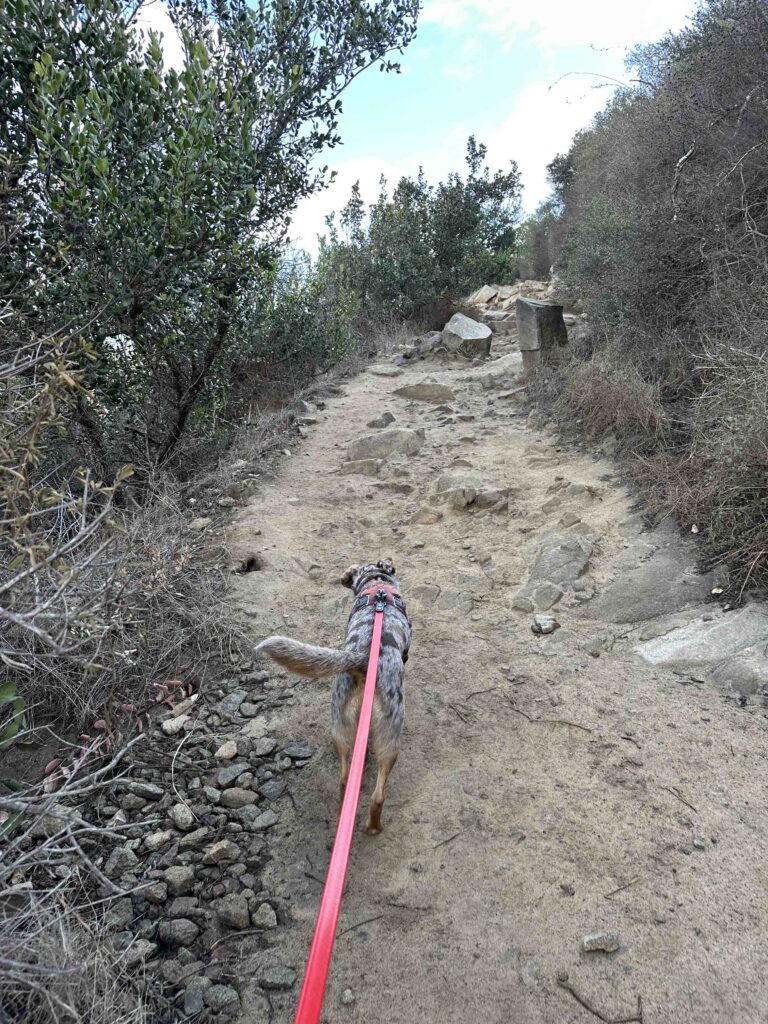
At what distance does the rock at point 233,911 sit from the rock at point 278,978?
0.62 ft

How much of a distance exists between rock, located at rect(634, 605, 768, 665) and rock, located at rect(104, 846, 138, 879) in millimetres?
2656

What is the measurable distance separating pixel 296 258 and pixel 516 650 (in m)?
7.39

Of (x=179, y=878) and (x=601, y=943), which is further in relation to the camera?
(x=179, y=878)

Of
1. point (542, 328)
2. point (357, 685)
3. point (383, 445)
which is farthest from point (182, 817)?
point (542, 328)

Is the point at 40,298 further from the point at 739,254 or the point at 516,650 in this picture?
the point at 739,254

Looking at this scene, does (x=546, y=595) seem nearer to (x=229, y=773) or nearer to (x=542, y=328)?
(x=229, y=773)

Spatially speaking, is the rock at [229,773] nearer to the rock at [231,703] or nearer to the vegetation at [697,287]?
the rock at [231,703]

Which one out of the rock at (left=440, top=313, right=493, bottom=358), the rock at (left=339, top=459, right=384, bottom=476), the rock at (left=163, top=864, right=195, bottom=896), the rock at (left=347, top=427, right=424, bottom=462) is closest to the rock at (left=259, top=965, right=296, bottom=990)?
the rock at (left=163, top=864, right=195, bottom=896)

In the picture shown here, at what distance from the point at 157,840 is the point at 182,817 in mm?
120

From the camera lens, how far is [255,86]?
16.1 ft

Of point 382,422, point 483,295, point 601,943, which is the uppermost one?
point 483,295

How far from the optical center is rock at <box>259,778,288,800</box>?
267cm

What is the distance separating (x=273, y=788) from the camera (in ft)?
8.87

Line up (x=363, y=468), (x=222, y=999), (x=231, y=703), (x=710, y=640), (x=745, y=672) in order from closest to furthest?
(x=222, y=999)
(x=745, y=672)
(x=231, y=703)
(x=710, y=640)
(x=363, y=468)
